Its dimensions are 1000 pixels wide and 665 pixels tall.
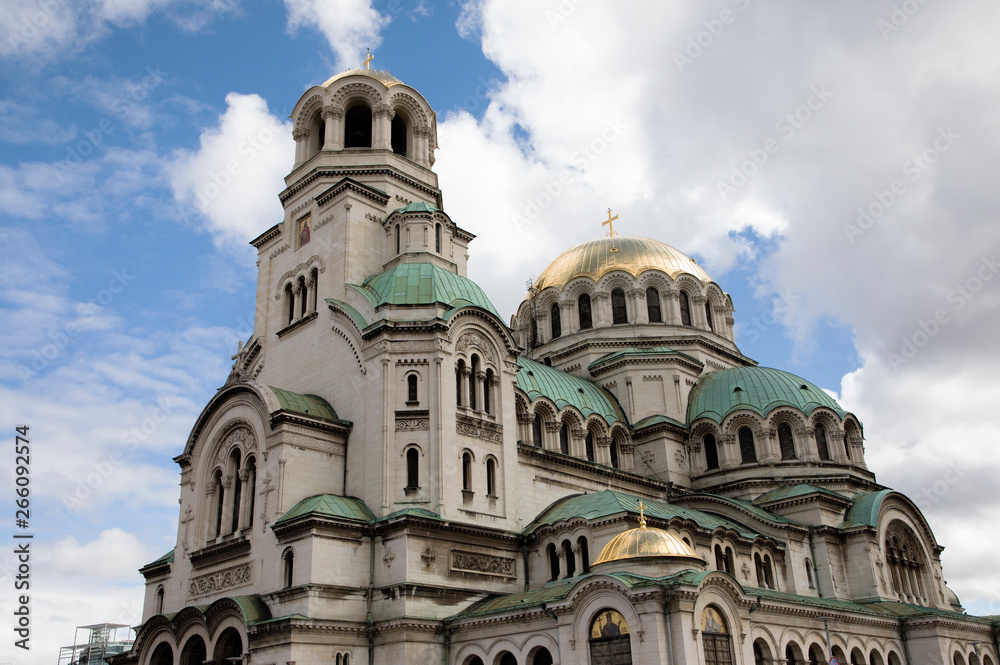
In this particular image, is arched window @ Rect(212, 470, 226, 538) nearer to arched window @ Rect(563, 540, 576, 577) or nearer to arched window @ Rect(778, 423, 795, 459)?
arched window @ Rect(563, 540, 576, 577)

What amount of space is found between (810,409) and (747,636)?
19.0 meters

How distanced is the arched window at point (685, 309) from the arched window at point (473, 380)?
18988 millimetres

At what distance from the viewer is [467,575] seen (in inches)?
1128

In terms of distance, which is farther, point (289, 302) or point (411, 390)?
point (289, 302)

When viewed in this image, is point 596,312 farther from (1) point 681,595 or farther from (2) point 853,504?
(1) point 681,595

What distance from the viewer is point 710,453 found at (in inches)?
1650

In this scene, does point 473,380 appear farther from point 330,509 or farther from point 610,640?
point 610,640

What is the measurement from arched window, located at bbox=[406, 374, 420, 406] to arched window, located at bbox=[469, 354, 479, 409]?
2246 millimetres

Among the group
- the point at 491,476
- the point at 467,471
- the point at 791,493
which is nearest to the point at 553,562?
the point at 491,476

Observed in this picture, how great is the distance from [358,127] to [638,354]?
56.4 ft

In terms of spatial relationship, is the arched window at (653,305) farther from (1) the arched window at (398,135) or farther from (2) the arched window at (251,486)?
(2) the arched window at (251,486)

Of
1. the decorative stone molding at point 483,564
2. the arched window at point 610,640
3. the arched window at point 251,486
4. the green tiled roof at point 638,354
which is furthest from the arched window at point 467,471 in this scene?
the green tiled roof at point 638,354

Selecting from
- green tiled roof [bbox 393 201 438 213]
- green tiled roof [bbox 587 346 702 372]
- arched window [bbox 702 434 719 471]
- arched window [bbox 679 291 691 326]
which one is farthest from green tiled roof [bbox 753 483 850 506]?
green tiled roof [bbox 393 201 438 213]

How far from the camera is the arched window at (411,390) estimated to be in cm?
2982
